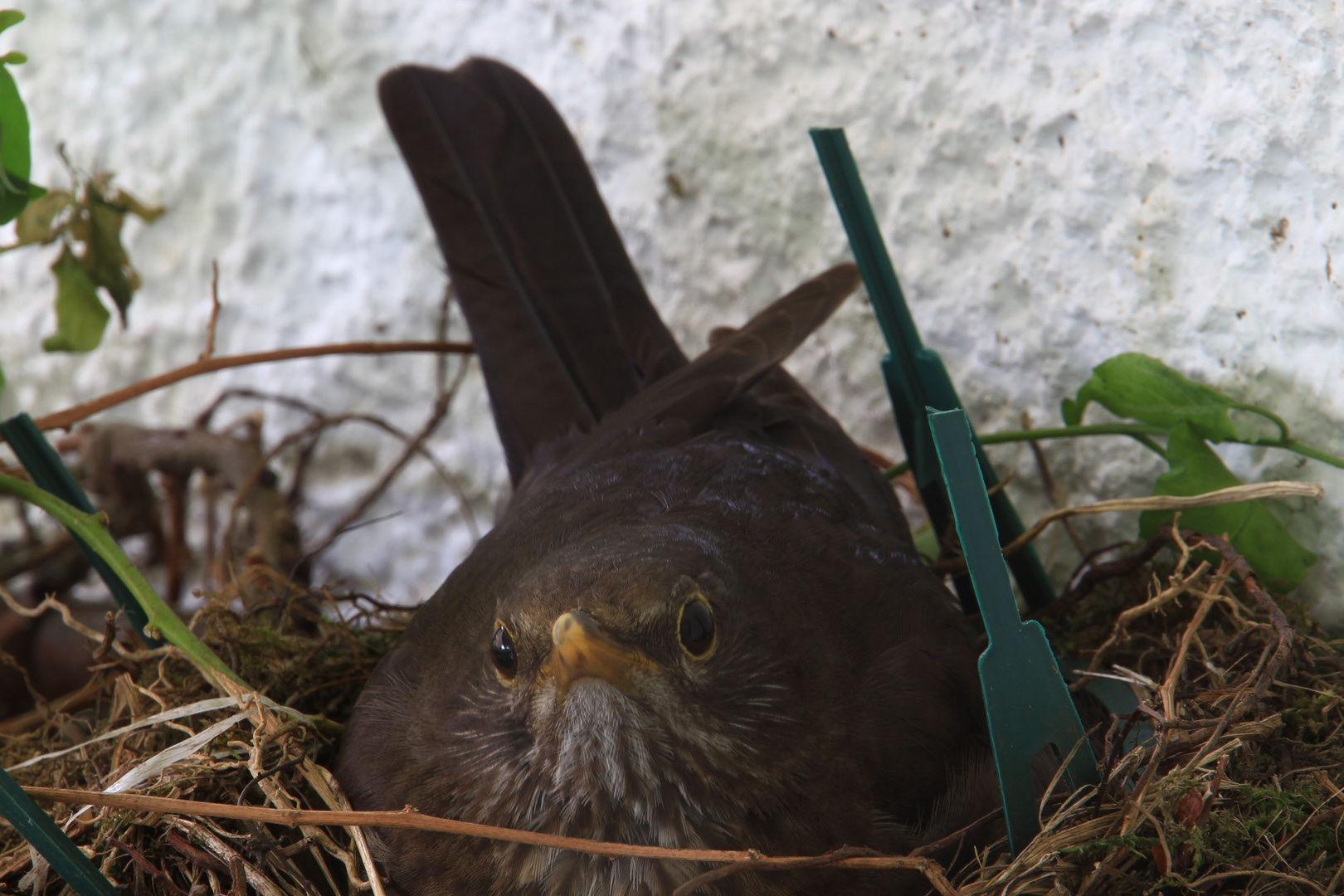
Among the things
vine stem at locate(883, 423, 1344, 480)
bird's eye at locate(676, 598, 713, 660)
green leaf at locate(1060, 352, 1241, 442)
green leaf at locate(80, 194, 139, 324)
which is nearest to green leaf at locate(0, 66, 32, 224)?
green leaf at locate(80, 194, 139, 324)

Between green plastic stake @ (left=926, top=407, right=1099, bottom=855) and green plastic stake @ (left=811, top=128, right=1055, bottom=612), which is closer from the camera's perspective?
green plastic stake @ (left=926, top=407, right=1099, bottom=855)

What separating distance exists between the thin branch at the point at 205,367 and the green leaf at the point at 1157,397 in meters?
1.25

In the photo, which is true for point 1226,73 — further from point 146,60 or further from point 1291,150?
point 146,60

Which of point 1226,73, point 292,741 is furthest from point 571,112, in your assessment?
point 292,741

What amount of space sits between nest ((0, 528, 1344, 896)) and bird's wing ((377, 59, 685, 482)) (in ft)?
1.93

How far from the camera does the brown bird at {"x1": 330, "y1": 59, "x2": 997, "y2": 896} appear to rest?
1.28 metres

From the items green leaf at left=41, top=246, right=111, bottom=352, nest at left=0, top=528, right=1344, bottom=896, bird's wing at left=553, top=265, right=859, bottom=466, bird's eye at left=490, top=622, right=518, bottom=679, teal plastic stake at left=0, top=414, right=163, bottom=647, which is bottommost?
nest at left=0, top=528, right=1344, bottom=896

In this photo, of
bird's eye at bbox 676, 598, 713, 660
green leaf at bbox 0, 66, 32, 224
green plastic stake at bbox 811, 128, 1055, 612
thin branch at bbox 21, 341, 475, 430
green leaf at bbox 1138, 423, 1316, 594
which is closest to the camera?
bird's eye at bbox 676, 598, 713, 660

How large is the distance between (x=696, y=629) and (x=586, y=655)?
0.60 feet

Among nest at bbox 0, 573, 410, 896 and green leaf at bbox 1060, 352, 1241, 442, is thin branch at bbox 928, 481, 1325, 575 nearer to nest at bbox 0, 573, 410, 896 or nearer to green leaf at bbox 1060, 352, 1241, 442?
green leaf at bbox 1060, 352, 1241, 442

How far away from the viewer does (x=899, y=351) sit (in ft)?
5.65

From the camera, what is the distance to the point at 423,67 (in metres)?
2.12

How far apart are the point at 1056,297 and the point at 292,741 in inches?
56.7

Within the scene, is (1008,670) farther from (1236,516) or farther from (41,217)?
(41,217)
